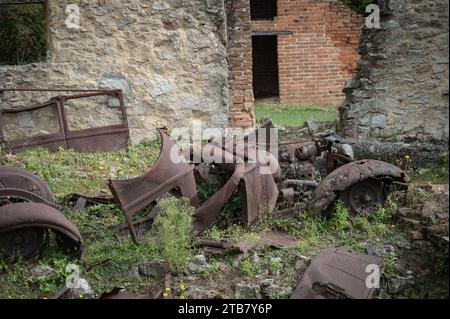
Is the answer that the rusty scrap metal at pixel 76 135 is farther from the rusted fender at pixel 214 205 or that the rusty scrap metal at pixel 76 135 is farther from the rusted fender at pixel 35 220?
the rusted fender at pixel 35 220

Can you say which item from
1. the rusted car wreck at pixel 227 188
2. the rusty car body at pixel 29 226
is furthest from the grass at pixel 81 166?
the rusty car body at pixel 29 226

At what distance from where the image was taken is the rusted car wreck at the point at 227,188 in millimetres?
5211

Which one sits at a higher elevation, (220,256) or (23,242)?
(23,242)

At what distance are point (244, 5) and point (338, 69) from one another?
19.6 ft

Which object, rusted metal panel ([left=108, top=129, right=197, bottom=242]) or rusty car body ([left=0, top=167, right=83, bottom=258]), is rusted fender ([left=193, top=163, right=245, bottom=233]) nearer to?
rusted metal panel ([left=108, top=129, right=197, bottom=242])

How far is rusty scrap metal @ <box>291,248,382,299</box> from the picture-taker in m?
4.63

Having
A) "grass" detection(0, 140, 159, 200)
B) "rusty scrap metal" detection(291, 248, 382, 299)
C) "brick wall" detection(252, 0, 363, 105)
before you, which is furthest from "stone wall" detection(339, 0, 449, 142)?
"brick wall" detection(252, 0, 363, 105)

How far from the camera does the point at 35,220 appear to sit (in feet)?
16.6

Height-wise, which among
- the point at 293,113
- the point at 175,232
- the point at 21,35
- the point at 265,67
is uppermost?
the point at 21,35

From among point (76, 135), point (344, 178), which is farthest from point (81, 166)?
point (344, 178)

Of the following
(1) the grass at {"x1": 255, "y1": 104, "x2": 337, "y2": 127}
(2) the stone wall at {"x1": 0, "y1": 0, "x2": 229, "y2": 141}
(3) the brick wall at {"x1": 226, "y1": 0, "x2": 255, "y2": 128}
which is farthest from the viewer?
(1) the grass at {"x1": 255, "y1": 104, "x2": 337, "y2": 127}

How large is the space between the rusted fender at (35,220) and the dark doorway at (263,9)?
13.0 meters

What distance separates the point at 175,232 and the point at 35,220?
3.92ft

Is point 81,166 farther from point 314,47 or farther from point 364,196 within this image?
point 314,47
